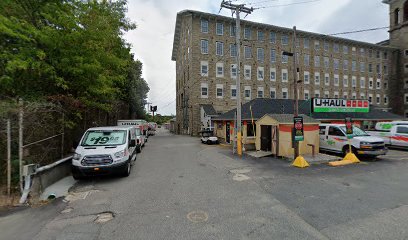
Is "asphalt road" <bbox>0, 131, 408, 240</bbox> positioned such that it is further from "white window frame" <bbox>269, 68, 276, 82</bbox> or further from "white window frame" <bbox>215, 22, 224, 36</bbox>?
"white window frame" <bbox>269, 68, 276, 82</bbox>

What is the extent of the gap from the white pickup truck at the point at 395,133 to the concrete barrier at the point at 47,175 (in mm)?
19773

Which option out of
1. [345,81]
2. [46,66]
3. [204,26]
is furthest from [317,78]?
[46,66]

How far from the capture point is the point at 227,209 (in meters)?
4.91

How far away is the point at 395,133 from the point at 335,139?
596 centimetres

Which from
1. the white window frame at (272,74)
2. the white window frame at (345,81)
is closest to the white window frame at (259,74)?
the white window frame at (272,74)

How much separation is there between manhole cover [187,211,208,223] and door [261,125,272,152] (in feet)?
32.9

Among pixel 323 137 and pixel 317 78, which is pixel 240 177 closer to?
pixel 323 137

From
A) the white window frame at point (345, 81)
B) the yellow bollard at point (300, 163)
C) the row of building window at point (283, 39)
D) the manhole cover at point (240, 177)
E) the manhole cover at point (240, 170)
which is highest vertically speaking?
the row of building window at point (283, 39)

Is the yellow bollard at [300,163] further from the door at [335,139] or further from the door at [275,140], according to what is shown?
the door at [335,139]

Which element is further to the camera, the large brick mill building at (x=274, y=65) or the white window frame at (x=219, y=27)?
the white window frame at (x=219, y=27)

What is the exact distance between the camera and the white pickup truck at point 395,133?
13797 mm

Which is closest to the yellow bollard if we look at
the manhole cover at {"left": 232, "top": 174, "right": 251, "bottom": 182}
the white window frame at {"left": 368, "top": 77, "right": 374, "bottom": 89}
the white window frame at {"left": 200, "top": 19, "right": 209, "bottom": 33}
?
the manhole cover at {"left": 232, "top": 174, "right": 251, "bottom": 182}

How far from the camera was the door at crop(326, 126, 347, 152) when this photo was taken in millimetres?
11859

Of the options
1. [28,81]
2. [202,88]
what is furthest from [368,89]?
[28,81]
